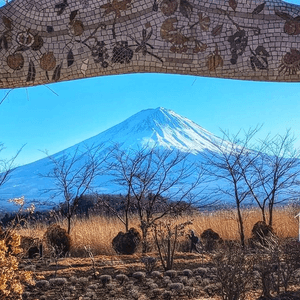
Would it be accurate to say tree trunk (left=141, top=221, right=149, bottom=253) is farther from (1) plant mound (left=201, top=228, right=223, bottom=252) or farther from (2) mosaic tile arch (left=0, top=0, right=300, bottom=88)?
(2) mosaic tile arch (left=0, top=0, right=300, bottom=88)

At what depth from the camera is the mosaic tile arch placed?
80.7 inches

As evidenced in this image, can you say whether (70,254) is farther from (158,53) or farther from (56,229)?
(158,53)

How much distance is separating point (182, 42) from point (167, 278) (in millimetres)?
3418

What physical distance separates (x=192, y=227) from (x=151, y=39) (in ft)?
23.9

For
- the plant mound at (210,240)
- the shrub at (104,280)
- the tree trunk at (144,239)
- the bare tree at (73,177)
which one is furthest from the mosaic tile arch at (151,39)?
the bare tree at (73,177)

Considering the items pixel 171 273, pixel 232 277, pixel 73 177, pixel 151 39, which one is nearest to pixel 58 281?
pixel 171 273

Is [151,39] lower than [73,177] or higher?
lower

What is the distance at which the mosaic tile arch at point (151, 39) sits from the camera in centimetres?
205

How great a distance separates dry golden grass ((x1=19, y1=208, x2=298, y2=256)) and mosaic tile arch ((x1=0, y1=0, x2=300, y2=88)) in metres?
6.18

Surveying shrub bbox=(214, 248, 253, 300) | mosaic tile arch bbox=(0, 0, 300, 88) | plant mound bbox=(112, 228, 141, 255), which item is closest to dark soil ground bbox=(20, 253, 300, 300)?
shrub bbox=(214, 248, 253, 300)

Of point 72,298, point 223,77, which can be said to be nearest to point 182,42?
point 223,77

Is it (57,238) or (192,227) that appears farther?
(192,227)

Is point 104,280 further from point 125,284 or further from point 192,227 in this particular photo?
point 192,227

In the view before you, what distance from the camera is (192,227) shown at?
897 cm
